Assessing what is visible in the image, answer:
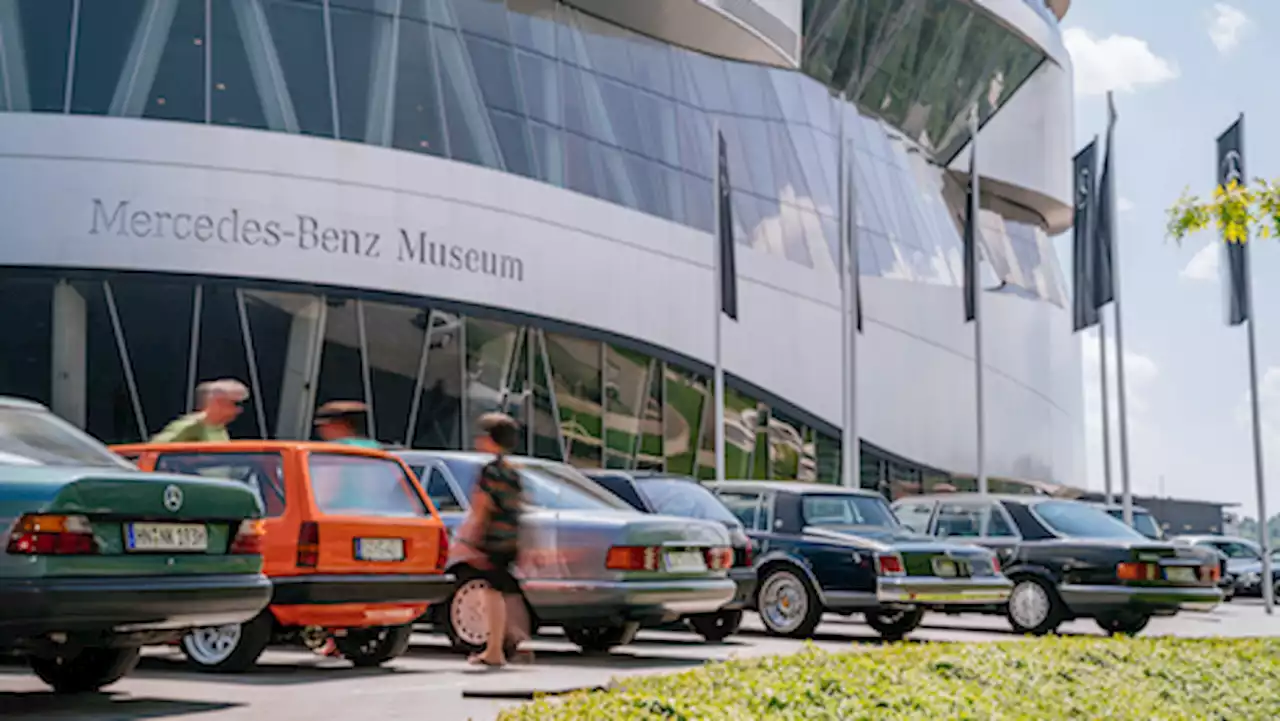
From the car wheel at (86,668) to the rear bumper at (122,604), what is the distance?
0.94 meters

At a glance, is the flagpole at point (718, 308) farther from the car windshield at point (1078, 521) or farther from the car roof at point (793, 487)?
the car roof at point (793, 487)

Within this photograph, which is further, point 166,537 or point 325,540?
point 325,540

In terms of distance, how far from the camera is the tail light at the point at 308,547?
9.72 m

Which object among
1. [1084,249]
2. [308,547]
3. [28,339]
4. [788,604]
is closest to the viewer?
[308,547]

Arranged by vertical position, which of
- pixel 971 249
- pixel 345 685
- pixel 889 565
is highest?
pixel 971 249

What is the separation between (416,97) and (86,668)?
16.3 meters

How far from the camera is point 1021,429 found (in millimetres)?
40875

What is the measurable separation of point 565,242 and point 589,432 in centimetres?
332

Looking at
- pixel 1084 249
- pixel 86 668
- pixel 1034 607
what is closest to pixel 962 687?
pixel 86 668

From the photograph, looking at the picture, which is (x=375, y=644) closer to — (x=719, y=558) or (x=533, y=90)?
(x=719, y=558)

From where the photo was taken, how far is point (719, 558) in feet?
39.9

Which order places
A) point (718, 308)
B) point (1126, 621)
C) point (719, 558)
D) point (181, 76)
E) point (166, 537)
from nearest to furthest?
point (166, 537) < point (719, 558) < point (1126, 621) < point (181, 76) < point (718, 308)

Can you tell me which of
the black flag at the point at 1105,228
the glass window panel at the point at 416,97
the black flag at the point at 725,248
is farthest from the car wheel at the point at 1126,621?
the black flag at the point at 1105,228

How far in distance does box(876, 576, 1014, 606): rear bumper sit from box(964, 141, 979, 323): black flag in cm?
1544
